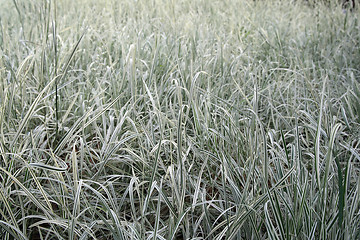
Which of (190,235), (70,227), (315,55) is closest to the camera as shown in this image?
(70,227)

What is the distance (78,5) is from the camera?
3305 mm

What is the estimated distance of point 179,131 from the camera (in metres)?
0.94

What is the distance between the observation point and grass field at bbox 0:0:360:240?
0.94 meters

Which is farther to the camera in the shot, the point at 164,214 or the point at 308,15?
the point at 308,15

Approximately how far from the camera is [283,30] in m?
2.77

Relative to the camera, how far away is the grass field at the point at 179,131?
945mm

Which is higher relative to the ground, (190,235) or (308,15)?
(308,15)

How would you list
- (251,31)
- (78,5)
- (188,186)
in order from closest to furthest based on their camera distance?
(188,186) → (251,31) → (78,5)

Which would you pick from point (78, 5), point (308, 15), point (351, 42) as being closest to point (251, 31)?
point (351, 42)

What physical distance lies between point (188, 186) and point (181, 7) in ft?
9.18

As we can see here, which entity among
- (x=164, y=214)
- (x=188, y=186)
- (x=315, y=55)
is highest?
(x=315, y=55)

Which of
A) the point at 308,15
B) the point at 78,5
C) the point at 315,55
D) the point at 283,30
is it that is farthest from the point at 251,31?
the point at 78,5

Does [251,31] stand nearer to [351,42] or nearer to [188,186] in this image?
[351,42]

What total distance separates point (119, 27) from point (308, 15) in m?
2.08
